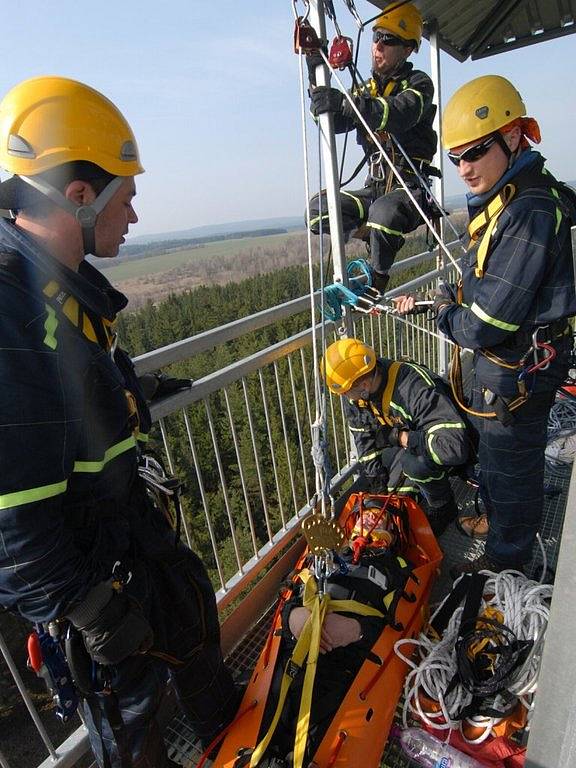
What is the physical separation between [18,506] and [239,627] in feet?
6.53

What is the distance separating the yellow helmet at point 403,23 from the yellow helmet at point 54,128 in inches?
108

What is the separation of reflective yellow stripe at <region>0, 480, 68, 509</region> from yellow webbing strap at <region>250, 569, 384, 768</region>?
1303 millimetres

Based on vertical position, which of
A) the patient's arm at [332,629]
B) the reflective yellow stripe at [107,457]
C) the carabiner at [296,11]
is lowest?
the patient's arm at [332,629]

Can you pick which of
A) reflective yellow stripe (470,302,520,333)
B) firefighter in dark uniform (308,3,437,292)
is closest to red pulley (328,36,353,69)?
firefighter in dark uniform (308,3,437,292)

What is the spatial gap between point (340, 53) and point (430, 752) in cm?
335

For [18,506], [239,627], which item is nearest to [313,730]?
[239,627]

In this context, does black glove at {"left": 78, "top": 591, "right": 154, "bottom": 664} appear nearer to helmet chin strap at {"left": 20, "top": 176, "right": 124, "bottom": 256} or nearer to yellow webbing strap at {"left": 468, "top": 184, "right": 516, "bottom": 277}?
helmet chin strap at {"left": 20, "top": 176, "right": 124, "bottom": 256}

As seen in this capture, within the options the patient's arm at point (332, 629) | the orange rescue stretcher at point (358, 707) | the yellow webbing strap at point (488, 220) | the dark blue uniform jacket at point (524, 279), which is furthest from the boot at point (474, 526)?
the yellow webbing strap at point (488, 220)

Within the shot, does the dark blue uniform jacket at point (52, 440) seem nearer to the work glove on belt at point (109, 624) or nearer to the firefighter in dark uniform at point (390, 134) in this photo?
the work glove on belt at point (109, 624)

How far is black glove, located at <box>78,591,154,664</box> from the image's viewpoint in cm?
141

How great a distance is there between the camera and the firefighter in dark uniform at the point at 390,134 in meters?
3.11

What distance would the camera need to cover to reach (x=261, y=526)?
128ft

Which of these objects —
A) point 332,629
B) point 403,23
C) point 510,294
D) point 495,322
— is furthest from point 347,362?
point 403,23

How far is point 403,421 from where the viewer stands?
339 cm
